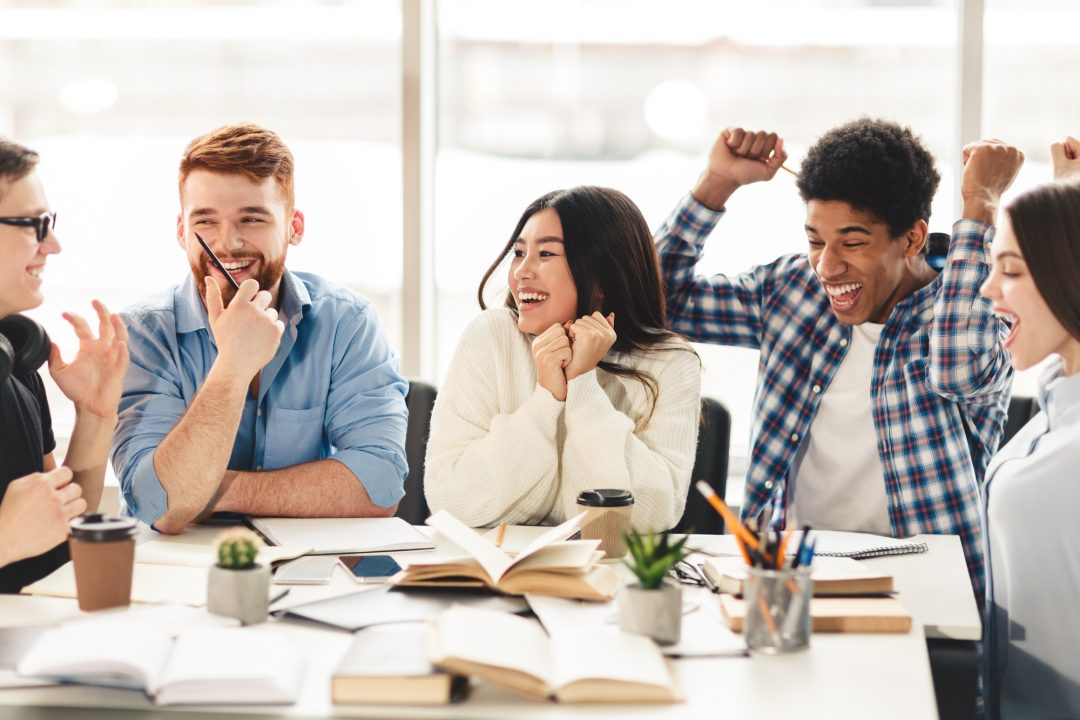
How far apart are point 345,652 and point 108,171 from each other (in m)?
2.63

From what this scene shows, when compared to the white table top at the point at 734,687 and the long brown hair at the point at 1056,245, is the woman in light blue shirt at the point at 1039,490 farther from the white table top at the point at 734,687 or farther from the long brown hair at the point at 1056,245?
the white table top at the point at 734,687

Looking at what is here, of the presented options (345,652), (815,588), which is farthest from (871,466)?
(345,652)

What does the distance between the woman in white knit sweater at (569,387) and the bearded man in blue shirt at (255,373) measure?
0.17 metres

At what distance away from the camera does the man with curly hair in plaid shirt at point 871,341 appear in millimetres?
2268

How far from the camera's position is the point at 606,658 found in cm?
126

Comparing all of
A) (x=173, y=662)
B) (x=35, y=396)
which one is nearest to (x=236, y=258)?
(x=35, y=396)

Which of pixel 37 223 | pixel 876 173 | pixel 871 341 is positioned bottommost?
pixel 871 341

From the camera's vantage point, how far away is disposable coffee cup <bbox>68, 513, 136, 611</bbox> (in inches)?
57.1

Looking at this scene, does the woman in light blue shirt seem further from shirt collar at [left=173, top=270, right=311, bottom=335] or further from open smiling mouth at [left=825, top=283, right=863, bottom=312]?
shirt collar at [left=173, top=270, right=311, bottom=335]

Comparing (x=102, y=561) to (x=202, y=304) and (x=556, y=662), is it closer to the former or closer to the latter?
(x=556, y=662)

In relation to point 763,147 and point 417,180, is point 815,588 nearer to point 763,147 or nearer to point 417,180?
point 763,147

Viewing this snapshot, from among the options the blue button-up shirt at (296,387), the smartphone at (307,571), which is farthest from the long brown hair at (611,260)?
the smartphone at (307,571)

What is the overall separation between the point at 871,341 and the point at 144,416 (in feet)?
4.97

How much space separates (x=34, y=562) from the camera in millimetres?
1852
